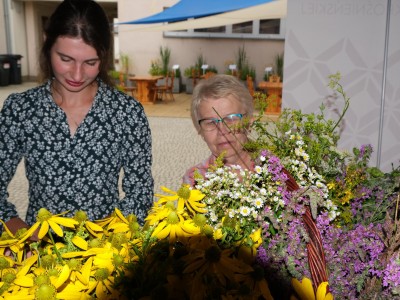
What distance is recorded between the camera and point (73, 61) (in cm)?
134

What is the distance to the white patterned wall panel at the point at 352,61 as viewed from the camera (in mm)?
2371

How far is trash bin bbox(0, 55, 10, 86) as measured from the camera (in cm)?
1420

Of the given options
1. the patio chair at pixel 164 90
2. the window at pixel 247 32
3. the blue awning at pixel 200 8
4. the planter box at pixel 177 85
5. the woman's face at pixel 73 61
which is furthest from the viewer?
the planter box at pixel 177 85

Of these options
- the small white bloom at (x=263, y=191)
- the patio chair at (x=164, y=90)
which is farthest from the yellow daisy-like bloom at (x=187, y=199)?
the patio chair at (x=164, y=90)

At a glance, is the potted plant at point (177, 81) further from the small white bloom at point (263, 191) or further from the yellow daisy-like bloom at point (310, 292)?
the yellow daisy-like bloom at point (310, 292)

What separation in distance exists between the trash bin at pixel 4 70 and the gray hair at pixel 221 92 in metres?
14.2

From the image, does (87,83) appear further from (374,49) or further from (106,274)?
(374,49)

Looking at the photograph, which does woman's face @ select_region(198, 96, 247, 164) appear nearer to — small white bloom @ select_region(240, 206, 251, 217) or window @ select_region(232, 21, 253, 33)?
small white bloom @ select_region(240, 206, 251, 217)

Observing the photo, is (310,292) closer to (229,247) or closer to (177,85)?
(229,247)

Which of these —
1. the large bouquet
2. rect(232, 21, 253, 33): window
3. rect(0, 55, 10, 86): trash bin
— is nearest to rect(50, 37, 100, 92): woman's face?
the large bouquet

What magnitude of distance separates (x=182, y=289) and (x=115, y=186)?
947mm

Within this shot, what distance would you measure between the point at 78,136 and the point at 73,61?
0.25 metres

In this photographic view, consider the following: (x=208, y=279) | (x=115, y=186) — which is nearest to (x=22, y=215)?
(x=115, y=186)

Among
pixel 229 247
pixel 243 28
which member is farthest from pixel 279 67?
pixel 229 247
